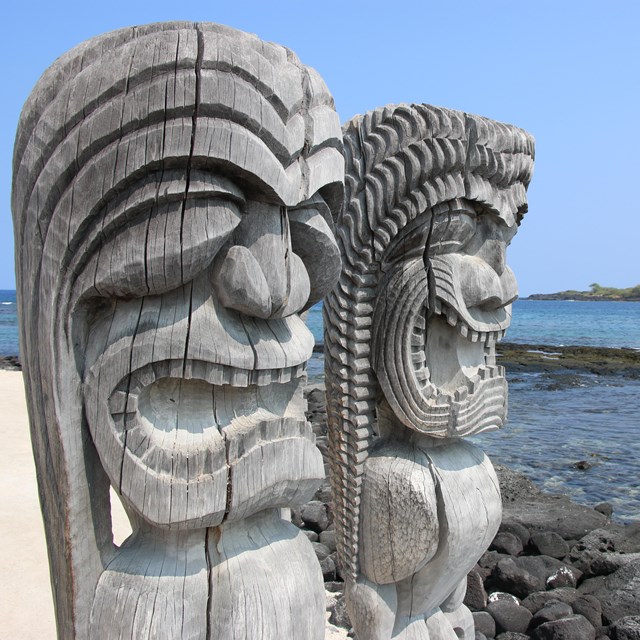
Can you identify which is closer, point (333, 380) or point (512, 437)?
point (333, 380)

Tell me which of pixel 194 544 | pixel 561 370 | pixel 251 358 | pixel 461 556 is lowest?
pixel 561 370

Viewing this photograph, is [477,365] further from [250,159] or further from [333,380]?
[250,159]

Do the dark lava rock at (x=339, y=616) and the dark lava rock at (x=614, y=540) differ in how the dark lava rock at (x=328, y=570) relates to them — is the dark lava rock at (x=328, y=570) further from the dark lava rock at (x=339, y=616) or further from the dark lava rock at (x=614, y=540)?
the dark lava rock at (x=614, y=540)

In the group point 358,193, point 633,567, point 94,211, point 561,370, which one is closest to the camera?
point 94,211

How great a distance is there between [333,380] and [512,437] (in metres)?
8.83

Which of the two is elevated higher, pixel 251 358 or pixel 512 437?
pixel 251 358

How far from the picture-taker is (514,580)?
4816 millimetres

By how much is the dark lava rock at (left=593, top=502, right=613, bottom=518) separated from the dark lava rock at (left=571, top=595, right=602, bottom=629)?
2.57m

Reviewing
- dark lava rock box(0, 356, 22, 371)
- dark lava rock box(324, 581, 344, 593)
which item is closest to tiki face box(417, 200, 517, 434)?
dark lava rock box(324, 581, 344, 593)

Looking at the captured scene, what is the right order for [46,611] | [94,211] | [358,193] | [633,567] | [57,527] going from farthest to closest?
[633,567]
[46,611]
[358,193]
[57,527]
[94,211]

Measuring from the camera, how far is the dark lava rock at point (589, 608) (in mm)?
4414

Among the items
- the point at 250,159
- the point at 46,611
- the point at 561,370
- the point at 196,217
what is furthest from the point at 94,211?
the point at 561,370

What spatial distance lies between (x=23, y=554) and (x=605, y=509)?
5343mm

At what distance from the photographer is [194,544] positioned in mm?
1779
